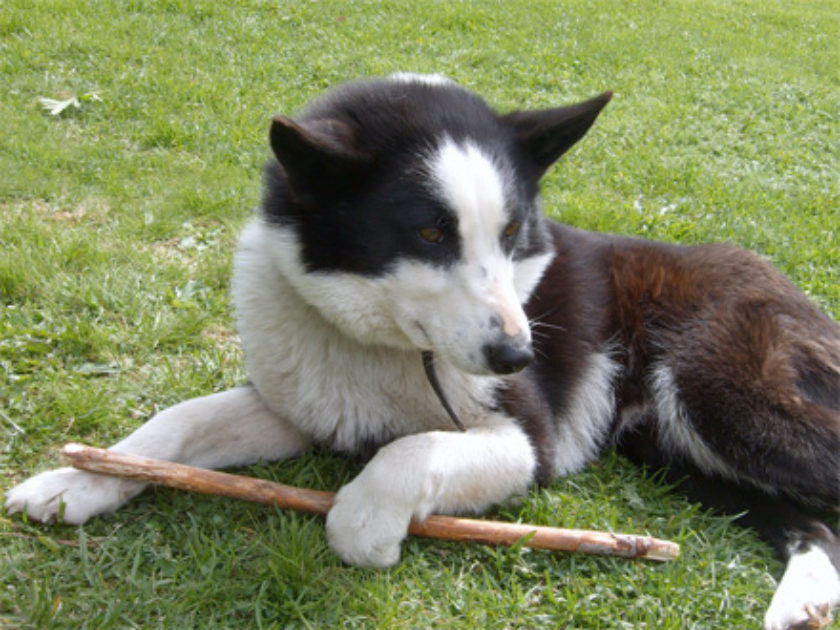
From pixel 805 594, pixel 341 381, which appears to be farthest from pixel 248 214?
pixel 805 594

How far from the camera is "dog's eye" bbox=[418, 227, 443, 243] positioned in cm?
253

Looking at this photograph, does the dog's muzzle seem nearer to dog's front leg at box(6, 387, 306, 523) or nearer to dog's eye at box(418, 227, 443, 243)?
dog's eye at box(418, 227, 443, 243)

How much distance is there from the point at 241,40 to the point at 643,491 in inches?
251

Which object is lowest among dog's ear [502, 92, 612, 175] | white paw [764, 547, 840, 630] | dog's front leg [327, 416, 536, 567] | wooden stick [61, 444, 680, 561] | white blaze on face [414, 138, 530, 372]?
white paw [764, 547, 840, 630]

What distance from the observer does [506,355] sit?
241 cm

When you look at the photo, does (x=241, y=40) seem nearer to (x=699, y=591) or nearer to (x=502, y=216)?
(x=502, y=216)

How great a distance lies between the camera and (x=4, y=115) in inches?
228

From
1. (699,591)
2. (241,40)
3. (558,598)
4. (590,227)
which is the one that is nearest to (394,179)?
(558,598)

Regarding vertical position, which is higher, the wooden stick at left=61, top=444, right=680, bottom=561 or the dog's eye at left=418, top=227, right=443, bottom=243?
the dog's eye at left=418, top=227, right=443, bottom=243

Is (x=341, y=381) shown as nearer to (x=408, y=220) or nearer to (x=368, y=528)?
(x=368, y=528)

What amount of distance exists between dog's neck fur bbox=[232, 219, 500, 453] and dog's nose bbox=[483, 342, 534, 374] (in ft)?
1.71

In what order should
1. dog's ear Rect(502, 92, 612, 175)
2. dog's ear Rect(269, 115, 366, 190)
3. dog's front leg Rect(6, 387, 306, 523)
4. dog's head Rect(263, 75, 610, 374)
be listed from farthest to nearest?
dog's ear Rect(502, 92, 612, 175) → dog's front leg Rect(6, 387, 306, 523) → dog's head Rect(263, 75, 610, 374) → dog's ear Rect(269, 115, 366, 190)

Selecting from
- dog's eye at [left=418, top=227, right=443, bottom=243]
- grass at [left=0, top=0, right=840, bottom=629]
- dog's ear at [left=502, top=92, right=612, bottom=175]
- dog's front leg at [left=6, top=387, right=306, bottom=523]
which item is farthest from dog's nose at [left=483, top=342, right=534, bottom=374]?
dog's front leg at [left=6, top=387, right=306, bottom=523]

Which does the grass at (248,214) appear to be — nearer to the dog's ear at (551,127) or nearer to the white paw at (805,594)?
the white paw at (805,594)
